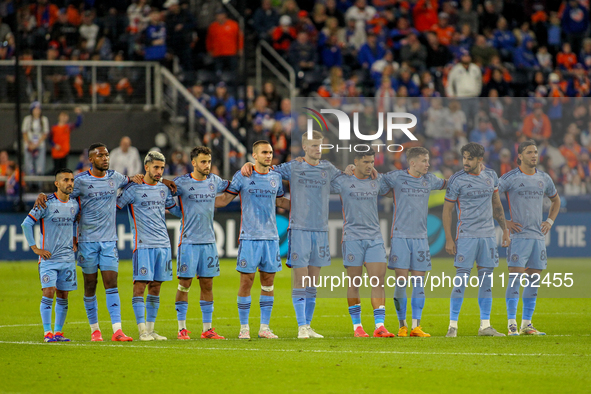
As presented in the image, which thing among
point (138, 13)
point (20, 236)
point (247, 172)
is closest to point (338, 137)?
point (247, 172)

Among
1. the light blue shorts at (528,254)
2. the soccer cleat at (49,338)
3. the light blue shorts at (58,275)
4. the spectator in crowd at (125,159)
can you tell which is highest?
the spectator in crowd at (125,159)

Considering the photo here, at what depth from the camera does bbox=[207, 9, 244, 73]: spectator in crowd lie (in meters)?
22.2

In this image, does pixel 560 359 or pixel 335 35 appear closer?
pixel 560 359

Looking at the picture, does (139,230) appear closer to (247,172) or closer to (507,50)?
(247,172)

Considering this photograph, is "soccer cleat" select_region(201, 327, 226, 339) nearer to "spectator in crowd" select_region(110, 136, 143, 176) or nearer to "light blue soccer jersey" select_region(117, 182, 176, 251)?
"light blue soccer jersey" select_region(117, 182, 176, 251)

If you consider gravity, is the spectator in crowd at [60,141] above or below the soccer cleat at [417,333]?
above

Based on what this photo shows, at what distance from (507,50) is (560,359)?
59.3 ft

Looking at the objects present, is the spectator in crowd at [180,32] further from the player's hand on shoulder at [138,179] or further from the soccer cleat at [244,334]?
the soccer cleat at [244,334]

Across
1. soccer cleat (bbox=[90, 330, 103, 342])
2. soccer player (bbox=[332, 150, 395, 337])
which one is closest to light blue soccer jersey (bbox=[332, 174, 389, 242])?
soccer player (bbox=[332, 150, 395, 337])

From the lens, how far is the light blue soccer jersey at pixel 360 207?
10.3 metres

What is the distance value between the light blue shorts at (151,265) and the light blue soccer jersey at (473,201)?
3300 millimetres

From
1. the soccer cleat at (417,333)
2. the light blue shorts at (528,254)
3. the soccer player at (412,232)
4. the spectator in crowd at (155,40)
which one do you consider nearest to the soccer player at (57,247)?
the soccer player at (412,232)

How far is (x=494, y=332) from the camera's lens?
1017 cm

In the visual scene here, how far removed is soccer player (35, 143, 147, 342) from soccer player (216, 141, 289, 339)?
125 cm
